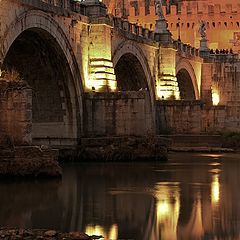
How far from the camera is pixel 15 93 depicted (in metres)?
18.7

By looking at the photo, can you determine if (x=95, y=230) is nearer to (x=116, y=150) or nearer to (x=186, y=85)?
(x=116, y=150)

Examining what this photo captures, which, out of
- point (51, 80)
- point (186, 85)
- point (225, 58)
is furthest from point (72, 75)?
point (225, 58)

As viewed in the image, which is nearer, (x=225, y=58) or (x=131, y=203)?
(x=131, y=203)

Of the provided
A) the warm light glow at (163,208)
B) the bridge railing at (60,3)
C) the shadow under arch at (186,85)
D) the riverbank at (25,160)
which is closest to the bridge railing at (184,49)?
the shadow under arch at (186,85)

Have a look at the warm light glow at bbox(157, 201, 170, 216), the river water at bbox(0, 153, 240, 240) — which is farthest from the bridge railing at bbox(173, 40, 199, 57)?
the warm light glow at bbox(157, 201, 170, 216)

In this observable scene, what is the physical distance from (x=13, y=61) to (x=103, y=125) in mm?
4131

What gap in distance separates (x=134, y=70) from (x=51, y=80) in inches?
422

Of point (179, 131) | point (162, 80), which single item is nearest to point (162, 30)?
point (162, 80)

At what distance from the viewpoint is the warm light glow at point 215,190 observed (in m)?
16.0

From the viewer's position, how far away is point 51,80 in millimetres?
27156

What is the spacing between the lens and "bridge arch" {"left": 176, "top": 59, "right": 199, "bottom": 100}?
4653cm

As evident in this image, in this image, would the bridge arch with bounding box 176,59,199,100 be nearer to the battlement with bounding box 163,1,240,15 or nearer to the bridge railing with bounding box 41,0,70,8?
the bridge railing with bounding box 41,0,70,8

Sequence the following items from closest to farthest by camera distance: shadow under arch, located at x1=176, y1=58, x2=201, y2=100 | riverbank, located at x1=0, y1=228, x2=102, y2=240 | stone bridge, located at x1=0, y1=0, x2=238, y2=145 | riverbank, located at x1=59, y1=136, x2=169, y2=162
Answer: riverbank, located at x1=0, y1=228, x2=102, y2=240
stone bridge, located at x1=0, y1=0, x2=238, y2=145
riverbank, located at x1=59, y1=136, x2=169, y2=162
shadow under arch, located at x1=176, y1=58, x2=201, y2=100

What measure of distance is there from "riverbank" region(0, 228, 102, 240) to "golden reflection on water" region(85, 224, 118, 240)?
21 centimetres
